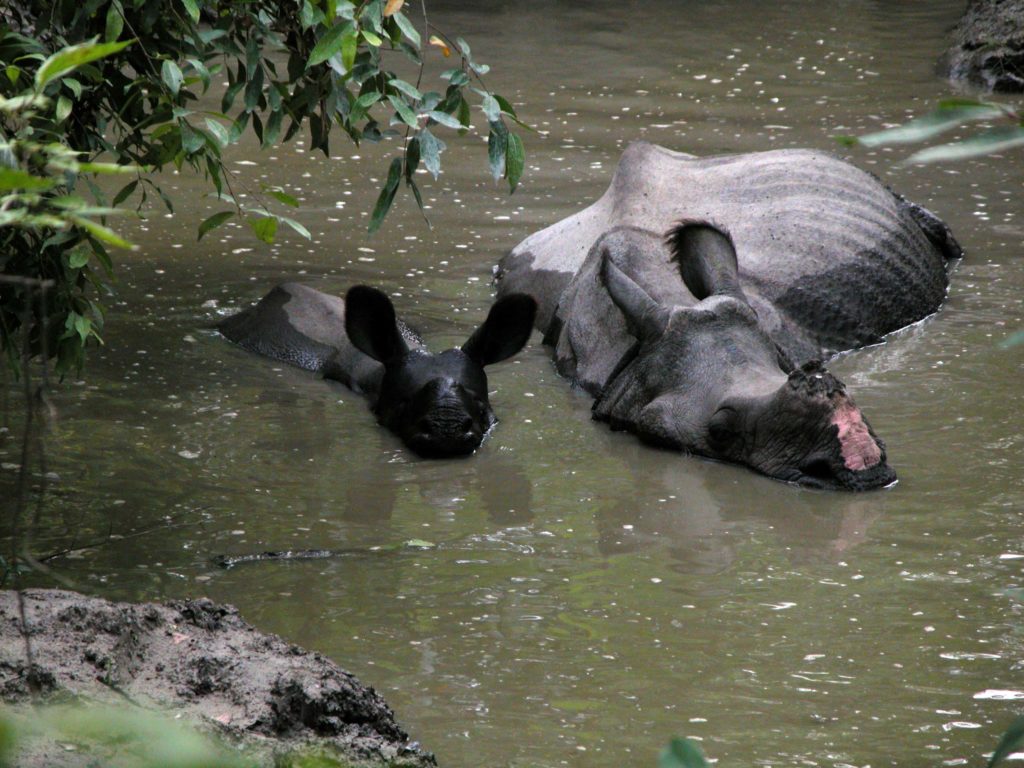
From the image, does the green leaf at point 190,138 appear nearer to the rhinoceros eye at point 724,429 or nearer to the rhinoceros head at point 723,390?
the rhinoceros head at point 723,390

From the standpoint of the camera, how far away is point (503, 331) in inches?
308

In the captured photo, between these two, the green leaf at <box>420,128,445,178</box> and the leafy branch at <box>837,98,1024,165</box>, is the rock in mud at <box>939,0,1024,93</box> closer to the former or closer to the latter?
the green leaf at <box>420,128,445,178</box>

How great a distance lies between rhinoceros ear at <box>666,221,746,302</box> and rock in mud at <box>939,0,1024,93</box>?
8.02 metres

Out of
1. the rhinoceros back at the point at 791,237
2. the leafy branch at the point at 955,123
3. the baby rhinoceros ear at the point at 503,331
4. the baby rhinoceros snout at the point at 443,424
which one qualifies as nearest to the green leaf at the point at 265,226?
the baby rhinoceros snout at the point at 443,424

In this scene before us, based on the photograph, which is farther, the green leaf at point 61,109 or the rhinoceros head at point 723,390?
the rhinoceros head at point 723,390

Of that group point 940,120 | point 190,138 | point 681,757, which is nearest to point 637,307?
point 190,138

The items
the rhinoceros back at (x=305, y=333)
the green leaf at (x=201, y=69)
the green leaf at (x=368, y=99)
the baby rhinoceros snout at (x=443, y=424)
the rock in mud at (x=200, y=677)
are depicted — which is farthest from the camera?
the rhinoceros back at (x=305, y=333)

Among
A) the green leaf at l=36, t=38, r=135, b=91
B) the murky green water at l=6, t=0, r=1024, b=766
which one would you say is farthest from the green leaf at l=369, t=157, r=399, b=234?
the green leaf at l=36, t=38, r=135, b=91

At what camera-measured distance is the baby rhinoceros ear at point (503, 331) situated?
7766 millimetres

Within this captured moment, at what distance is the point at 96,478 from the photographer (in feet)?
21.8

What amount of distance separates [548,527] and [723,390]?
1.35 meters

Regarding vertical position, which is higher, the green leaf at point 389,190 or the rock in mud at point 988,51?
the green leaf at point 389,190

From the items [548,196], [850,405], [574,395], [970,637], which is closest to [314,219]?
[548,196]

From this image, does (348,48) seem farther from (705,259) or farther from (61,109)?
(705,259)
